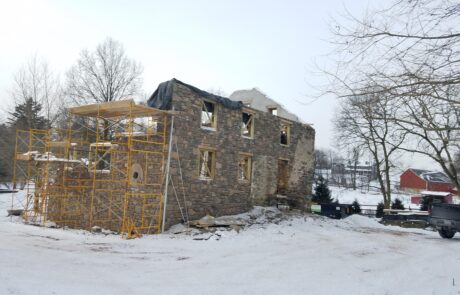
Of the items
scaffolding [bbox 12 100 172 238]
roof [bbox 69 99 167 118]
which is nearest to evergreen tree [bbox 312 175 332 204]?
scaffolding [bbox 12 100 172 238]

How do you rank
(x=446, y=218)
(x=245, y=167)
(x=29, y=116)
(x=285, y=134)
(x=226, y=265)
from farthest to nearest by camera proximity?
1. (x=29, y=116)
2. (x=285, y=134)
3. (x=245, y=167)
4. (x=446, y=218)
5. (x=226, y=265)

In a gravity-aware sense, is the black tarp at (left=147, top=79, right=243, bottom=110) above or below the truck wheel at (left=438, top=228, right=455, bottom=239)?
above

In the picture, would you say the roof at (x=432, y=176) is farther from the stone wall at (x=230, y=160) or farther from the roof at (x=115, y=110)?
the roof at (x=115, y=110)

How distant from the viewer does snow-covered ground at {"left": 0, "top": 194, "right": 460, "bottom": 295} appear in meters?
7.40

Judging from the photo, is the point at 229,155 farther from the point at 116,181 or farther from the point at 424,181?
the point at 424,181

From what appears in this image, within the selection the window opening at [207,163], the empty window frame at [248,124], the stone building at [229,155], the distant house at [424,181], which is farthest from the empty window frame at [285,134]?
the distant house at [424,181]

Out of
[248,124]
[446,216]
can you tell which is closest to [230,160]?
[248,124]

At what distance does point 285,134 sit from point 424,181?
4567 centimetres

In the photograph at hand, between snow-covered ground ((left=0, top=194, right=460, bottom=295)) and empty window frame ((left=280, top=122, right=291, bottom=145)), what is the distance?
765cm

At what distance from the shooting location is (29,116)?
3803cm

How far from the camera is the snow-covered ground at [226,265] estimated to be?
740 centimetres

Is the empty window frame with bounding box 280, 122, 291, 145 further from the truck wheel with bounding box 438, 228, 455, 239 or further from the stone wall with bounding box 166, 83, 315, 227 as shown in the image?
the truck wheel with bounding box 438, 228, 455, 239

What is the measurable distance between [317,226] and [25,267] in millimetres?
13608

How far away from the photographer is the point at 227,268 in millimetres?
9547
